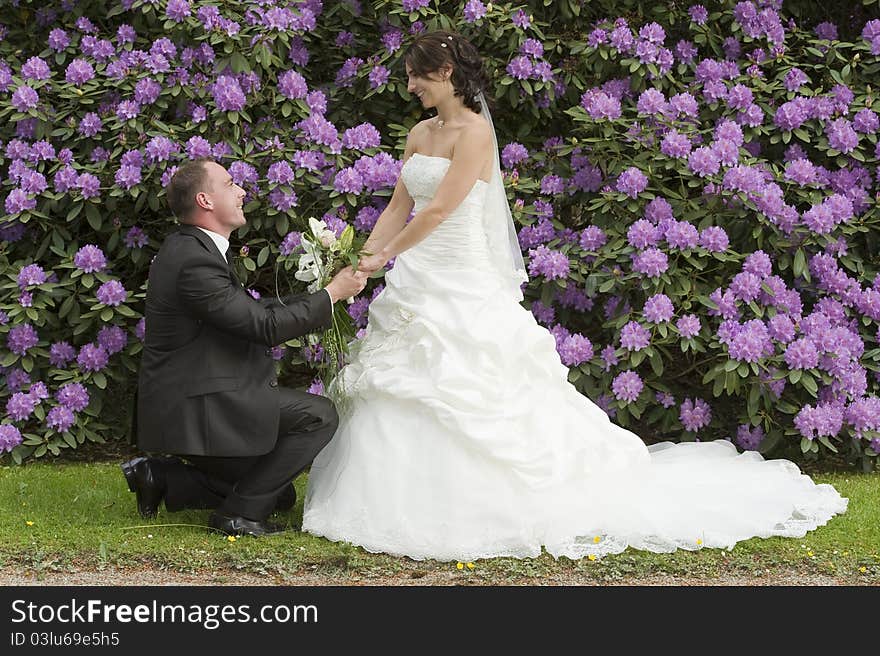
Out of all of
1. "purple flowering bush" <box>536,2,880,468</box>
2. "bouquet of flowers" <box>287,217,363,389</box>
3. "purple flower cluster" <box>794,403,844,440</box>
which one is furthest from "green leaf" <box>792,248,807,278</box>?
"bouquet of flowers" <box>287,217,363,389</box>

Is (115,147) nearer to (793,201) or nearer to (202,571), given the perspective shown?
(202,571)

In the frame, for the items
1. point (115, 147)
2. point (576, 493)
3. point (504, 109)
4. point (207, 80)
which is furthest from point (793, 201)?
point (115, 147)

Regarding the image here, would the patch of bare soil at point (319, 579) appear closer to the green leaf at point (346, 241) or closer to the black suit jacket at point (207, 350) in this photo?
the black suit jacket at point (207, 350)

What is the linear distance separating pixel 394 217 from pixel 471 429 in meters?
1.19

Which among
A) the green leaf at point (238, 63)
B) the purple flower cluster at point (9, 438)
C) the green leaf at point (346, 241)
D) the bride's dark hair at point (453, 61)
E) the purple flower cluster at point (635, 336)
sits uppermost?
the green leaf at point (238, 63)

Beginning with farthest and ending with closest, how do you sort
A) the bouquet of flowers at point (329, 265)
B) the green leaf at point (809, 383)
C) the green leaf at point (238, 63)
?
Answer: the green leaf at point (238, 63), the green leaf at point (809, 383), the bouquet of flowers at point (329, 265)

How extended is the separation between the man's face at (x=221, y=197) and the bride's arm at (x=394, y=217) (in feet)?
2.60

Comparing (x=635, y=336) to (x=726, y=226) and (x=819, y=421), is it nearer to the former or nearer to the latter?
(x=726, y=226)

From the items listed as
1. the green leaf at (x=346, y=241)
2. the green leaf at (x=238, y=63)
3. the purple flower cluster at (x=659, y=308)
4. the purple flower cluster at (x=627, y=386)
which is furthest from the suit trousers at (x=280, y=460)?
the green leaf at (x=238, y=63)

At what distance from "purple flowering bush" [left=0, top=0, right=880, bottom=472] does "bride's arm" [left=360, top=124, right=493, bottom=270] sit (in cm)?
93

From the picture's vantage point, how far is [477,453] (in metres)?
4.35

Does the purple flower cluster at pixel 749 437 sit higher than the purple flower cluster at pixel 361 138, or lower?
lower

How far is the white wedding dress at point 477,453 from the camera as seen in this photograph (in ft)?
14.0

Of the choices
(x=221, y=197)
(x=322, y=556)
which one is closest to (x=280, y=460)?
(x=322, y=556)
